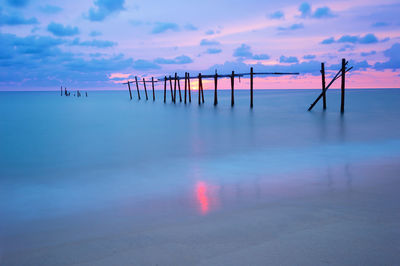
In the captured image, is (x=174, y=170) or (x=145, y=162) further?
(x=145, y=162)

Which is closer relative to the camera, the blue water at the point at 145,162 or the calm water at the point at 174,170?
the calm water at the point at 174,170

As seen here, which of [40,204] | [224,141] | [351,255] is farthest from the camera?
[224,141]

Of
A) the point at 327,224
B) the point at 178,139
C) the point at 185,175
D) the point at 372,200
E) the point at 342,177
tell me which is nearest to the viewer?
the point at 327,224

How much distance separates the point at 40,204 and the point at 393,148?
31.4 ft

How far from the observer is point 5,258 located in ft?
11.5

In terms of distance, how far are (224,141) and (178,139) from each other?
2064mm

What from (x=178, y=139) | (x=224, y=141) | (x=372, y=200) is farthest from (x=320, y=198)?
(x=178, y=139)

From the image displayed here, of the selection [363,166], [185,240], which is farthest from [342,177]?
[185,240]

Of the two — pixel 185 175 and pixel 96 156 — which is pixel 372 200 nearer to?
pixel 185 175

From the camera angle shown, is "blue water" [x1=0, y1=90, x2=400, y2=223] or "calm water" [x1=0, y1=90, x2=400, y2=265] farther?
"blue water" [x1=0, y1=90, x2=400, y2=223]

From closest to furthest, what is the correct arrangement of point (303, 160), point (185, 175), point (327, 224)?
1. point (327, 224)
2. point (185, 175)
3. point (303, 160)

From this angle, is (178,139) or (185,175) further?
(178,139)

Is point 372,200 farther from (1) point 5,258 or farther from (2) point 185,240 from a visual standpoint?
(1) point 5,258

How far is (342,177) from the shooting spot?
6.48 meters
